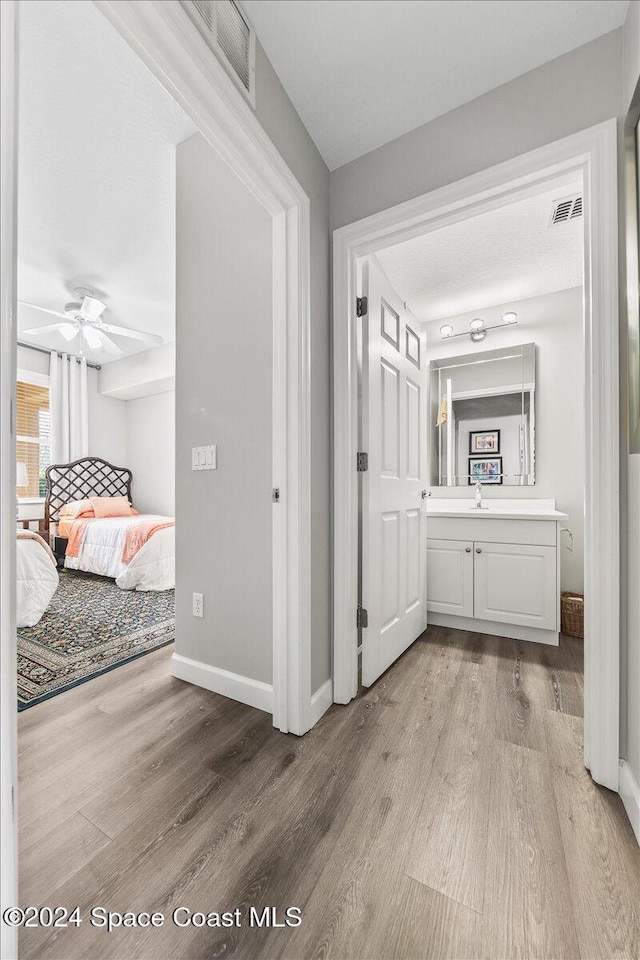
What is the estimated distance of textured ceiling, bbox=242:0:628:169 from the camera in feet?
4.08

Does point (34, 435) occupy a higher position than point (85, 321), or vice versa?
point (85, 321)

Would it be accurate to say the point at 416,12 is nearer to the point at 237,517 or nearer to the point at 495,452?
the point at 237,517

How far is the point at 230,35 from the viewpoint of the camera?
1184 millimetres

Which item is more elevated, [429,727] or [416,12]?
[416,12]

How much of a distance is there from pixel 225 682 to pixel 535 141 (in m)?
2.43

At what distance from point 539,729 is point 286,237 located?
216 centimetres

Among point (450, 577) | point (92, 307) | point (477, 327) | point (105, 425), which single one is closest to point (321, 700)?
point (450, 577)

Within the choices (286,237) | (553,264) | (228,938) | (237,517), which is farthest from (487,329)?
(228,938)

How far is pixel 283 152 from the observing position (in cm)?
148

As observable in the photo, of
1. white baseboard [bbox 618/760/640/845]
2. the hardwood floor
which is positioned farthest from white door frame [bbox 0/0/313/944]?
white baseboard [bbox 618/760/640/845]

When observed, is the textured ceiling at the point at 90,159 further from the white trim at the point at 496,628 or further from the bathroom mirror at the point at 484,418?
the white trim at the point at 496,628

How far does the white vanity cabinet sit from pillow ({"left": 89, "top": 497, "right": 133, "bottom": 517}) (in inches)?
156

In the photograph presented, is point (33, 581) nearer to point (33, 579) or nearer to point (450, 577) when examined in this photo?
point (33, 579)

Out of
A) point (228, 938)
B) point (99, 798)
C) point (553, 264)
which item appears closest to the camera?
point (228, 938)
